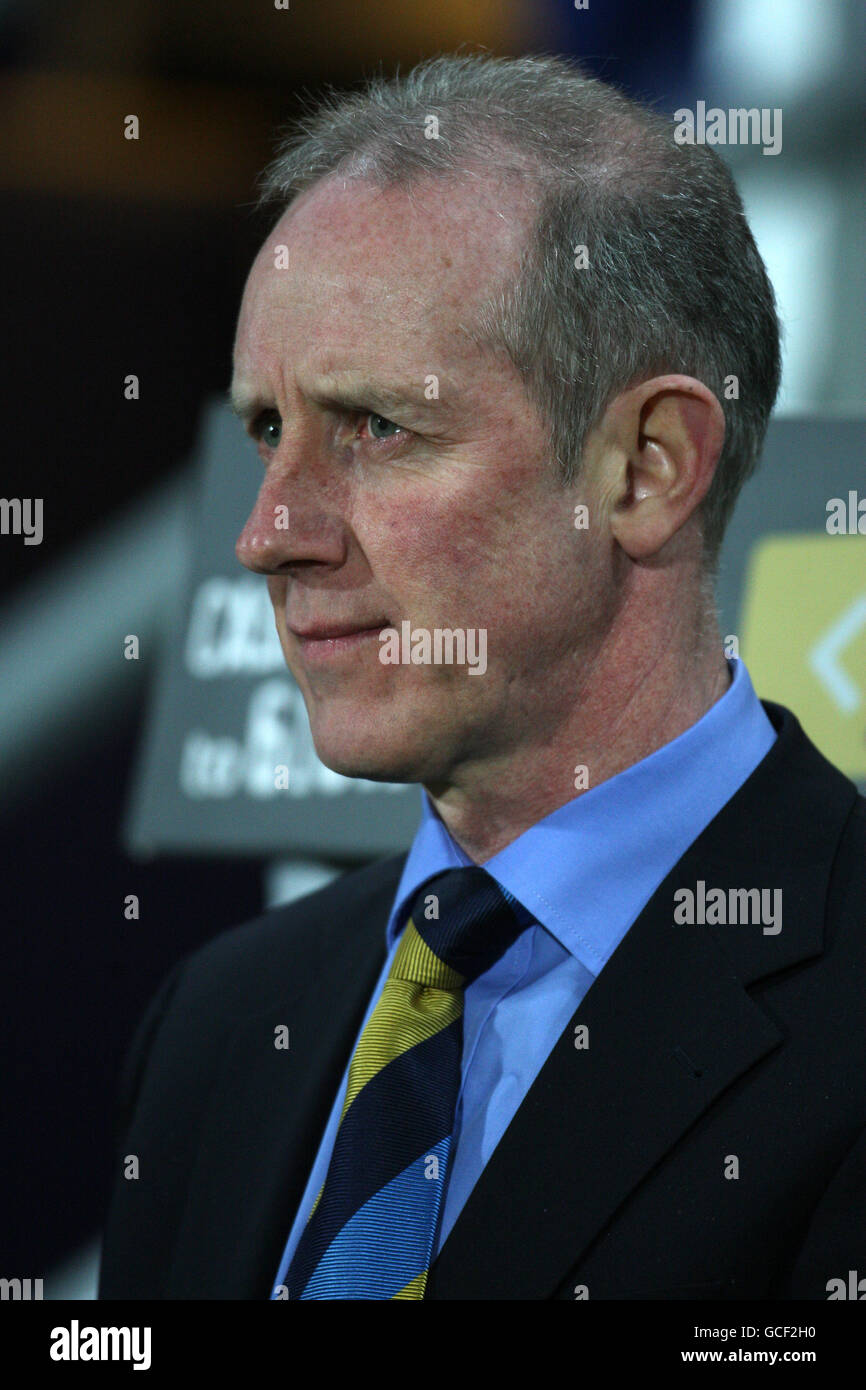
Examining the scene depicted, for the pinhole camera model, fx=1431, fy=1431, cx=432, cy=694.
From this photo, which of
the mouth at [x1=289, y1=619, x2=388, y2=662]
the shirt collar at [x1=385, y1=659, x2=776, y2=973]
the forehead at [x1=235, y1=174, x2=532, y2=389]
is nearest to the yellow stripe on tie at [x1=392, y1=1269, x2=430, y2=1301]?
the shirt collar at [x1=385, y1=659, x2=776, y2=973]

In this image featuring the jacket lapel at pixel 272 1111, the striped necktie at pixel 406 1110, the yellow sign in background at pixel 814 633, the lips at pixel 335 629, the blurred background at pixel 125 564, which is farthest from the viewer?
the blurred background at pixel 125 564

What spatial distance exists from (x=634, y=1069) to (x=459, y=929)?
0.79 ft

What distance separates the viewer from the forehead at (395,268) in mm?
1358

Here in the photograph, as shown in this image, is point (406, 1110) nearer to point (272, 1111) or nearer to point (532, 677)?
point (272, 1111)

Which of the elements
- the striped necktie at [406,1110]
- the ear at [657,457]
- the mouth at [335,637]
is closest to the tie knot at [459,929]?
the striped necktie at [406,1110]

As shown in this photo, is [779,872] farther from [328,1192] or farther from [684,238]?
[684,238]

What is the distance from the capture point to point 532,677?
143 centimetres

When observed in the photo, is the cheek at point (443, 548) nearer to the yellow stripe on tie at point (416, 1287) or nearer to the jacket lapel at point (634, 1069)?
the jacket lapel at point (634, 1069)

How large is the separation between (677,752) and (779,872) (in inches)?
6.0

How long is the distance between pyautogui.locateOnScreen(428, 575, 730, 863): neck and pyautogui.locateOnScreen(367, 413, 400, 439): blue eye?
0.97 ft

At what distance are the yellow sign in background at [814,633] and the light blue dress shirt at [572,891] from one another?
1.01 meters

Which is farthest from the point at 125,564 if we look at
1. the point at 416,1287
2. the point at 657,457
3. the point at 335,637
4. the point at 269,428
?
the point at 416,1287

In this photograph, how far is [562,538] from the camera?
141cm
